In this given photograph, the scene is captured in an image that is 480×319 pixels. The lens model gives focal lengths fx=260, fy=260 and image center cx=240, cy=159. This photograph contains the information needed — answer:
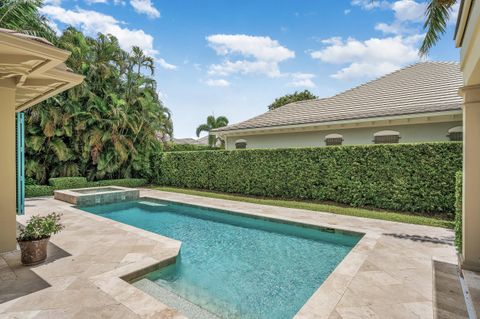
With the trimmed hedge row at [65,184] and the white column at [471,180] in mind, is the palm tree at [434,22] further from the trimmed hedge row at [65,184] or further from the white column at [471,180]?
the trimmed hedge row at [65,184]

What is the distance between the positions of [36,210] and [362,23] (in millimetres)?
17437

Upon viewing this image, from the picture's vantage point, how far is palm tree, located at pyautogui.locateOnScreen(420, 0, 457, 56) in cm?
786

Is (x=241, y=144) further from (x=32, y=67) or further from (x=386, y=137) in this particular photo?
(x=32, y=67)

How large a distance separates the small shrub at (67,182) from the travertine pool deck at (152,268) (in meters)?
9.92

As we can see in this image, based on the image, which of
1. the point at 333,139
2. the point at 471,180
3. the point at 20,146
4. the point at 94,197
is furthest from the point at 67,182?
the point at 471,180

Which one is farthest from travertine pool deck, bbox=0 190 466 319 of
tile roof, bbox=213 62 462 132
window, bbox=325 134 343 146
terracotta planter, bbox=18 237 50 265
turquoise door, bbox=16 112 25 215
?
window, bbox=325 134 343 146

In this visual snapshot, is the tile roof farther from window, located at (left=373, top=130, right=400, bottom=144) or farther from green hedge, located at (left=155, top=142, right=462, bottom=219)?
green hedge, located at (left=155, top=142, right=462, bottom=219)

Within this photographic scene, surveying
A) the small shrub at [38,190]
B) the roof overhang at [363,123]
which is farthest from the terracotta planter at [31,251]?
the roof overhang at [363,123]

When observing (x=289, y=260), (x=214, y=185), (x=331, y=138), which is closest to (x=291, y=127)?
(x=331, y=138)

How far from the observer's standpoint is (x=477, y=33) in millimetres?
3332

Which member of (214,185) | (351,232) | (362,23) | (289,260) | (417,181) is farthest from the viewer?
(214,185)

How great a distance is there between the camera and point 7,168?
5.70m

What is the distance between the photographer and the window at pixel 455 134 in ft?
34.8

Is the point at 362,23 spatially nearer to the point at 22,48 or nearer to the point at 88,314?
the point at 22,48
